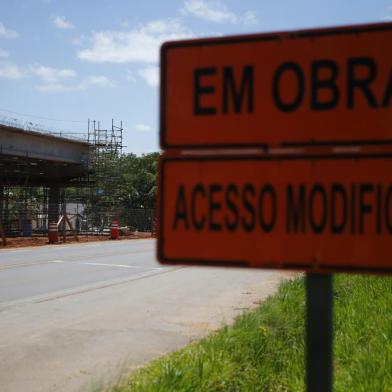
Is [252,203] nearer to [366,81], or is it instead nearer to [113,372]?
[366,81]

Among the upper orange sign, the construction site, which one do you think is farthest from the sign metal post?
the construction site

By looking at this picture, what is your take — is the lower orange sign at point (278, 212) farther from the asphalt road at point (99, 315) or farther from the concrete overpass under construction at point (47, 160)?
the concrete overpass under construction at point (47, 160)

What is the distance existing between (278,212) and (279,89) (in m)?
0.43

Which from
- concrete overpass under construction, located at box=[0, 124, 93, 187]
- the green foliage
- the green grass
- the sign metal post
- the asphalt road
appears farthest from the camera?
the green foliage

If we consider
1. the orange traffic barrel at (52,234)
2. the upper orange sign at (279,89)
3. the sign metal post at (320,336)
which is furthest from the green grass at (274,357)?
the orange traffic barrel at (52,234)

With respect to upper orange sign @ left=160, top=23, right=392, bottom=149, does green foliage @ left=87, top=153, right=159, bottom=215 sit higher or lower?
higher

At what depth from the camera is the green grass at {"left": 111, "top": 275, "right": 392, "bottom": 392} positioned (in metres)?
4.71

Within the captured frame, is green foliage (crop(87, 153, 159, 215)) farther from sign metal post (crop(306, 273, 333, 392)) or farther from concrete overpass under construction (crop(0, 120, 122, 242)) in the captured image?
sign metal post (crop(306, 273, 333, 392))

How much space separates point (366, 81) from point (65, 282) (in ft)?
40.0

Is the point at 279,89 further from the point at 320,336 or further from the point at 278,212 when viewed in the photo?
the point at 320,336

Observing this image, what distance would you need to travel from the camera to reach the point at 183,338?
7.79 metres

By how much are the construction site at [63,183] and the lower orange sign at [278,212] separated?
94.0 ft

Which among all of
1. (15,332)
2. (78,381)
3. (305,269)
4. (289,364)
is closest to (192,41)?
(305,269)

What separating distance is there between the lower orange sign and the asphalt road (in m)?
1.86
